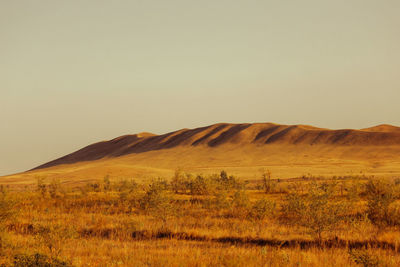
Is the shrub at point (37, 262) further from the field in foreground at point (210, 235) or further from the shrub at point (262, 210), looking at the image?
the shrub at point (262, 210)

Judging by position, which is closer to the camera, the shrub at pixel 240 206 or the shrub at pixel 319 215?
the shrub at pixel 319 215

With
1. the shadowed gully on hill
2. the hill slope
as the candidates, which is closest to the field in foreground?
the hill slope

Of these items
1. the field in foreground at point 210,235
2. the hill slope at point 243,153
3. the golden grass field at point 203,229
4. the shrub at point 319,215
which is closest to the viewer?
the field in foreground at point 210,235

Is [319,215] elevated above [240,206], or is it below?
above

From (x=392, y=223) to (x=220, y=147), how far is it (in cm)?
9090

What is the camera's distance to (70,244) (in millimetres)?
9773

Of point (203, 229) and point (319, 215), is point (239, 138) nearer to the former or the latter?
point (203, 229)

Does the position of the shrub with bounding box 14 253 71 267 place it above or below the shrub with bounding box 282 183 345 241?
above

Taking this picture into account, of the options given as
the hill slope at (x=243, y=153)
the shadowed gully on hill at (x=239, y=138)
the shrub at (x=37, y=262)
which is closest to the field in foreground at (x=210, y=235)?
the shrub at (x=37, y=262)

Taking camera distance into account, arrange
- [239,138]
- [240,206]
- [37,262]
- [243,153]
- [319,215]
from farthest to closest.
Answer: [239,138], [243,153], [240,206], [319,215], [37,262]

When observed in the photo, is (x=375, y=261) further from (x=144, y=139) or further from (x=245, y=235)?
(x=144, y=139)

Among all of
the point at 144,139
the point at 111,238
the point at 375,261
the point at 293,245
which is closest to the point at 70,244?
the point at 111,238

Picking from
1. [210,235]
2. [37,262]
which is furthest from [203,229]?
[37,262]

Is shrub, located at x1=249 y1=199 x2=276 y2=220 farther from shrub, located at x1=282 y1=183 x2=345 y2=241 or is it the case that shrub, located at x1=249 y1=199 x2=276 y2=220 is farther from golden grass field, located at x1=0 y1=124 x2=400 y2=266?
shrub, located at x1=282 y1=183 x2=345 y2=241
